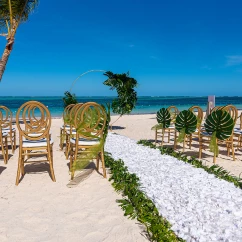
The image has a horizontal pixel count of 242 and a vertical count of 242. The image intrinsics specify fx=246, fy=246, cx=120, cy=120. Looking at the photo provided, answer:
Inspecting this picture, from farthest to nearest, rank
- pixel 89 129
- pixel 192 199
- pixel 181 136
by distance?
pixel 181 136
pixel 89 129
pixel 192 199

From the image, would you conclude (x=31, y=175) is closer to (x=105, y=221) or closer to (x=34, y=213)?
(x=34, y=213)

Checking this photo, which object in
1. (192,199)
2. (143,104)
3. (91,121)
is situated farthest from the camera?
(143,104)

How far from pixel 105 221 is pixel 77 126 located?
5.12 feet

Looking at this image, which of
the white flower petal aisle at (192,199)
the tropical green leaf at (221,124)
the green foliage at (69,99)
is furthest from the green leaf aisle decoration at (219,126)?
the green foliage at (69,99)

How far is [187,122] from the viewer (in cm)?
536

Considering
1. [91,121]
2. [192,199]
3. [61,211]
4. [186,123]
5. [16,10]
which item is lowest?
[61,211]

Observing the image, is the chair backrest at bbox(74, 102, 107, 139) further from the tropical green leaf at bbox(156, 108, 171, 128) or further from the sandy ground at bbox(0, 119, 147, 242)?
the tropical green leaf at bbox(156, 108, 171, 128)

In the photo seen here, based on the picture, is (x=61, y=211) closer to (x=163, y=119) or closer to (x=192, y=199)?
(x=192, y=199)

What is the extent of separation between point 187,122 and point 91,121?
237cm

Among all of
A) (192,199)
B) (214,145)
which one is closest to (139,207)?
(192,199)

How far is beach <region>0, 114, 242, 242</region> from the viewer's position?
2.30 metres

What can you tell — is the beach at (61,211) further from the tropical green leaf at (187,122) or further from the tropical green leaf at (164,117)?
the tropical green leaf at (164,117)

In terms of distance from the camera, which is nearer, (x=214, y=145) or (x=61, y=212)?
(x=61, y=212)

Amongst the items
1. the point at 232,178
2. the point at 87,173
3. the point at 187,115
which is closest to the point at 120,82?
the point at 187,115
